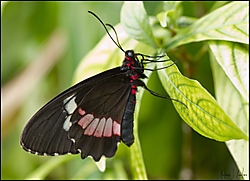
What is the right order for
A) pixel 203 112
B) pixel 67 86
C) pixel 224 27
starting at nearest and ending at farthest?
pixel 203 112 < pixel 224 27 < pixel 67 86

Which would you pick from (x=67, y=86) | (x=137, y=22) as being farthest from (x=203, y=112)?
(x=67, y=86)

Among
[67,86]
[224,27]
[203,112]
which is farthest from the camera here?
[67,86]

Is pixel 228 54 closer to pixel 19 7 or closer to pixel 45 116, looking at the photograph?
pixel 45 116

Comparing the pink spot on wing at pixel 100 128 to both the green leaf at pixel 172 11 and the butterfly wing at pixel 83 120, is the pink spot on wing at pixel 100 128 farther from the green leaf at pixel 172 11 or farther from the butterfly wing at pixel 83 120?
the green leaf at pixel 172 11

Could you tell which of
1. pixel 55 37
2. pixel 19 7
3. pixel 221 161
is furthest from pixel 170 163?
pixel 19 7

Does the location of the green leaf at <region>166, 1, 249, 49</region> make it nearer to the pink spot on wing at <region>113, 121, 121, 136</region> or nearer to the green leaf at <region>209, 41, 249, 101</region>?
the green leaf at <region>209, 41, 249, 101</region>

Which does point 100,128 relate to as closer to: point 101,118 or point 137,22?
point 101,118
